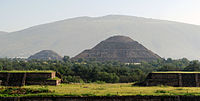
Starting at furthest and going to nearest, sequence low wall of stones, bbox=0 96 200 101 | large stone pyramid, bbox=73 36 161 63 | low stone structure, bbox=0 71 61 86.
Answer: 1. large stone pyramid, bbox=73 36 161 63
2. low stone structure, bbox=0 71 61 86
3. low wall of stones, bbox=0 96 200 101

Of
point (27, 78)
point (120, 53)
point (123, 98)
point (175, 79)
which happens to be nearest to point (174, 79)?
point (175, 79)

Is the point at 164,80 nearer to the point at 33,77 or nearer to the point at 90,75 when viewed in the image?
the point at 33,77

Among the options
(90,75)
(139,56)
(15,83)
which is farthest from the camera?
(139,56)

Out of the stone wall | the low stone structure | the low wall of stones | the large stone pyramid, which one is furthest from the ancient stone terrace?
the large stone pyramid

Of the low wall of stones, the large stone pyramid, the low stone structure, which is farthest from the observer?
the large stone pyramid

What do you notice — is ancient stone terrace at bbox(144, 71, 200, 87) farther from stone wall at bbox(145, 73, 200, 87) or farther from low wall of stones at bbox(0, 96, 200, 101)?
low wall of stones at bbox(0, 96, 200, 101)

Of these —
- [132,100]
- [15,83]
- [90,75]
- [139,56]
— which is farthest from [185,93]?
[139,56]

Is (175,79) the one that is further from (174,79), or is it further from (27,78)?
(27,78)
